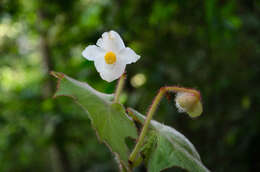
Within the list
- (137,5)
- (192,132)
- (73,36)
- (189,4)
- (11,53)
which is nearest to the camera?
(189,4)

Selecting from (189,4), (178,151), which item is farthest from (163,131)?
(189,4)

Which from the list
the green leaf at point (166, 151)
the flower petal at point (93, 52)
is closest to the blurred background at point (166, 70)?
the flower petal at point (93, 52)

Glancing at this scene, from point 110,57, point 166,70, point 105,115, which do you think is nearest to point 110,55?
point 110,57

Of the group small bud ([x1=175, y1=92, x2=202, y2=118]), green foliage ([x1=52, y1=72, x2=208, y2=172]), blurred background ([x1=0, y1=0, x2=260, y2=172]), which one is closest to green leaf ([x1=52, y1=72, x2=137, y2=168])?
green foliage ([x1=52, y1=72, x2=208, y2=172])

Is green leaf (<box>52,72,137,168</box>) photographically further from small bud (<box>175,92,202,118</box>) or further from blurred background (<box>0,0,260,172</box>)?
blurred background (<box>0,0,260,172</box>)

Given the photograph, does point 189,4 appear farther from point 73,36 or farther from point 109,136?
point 109,136
